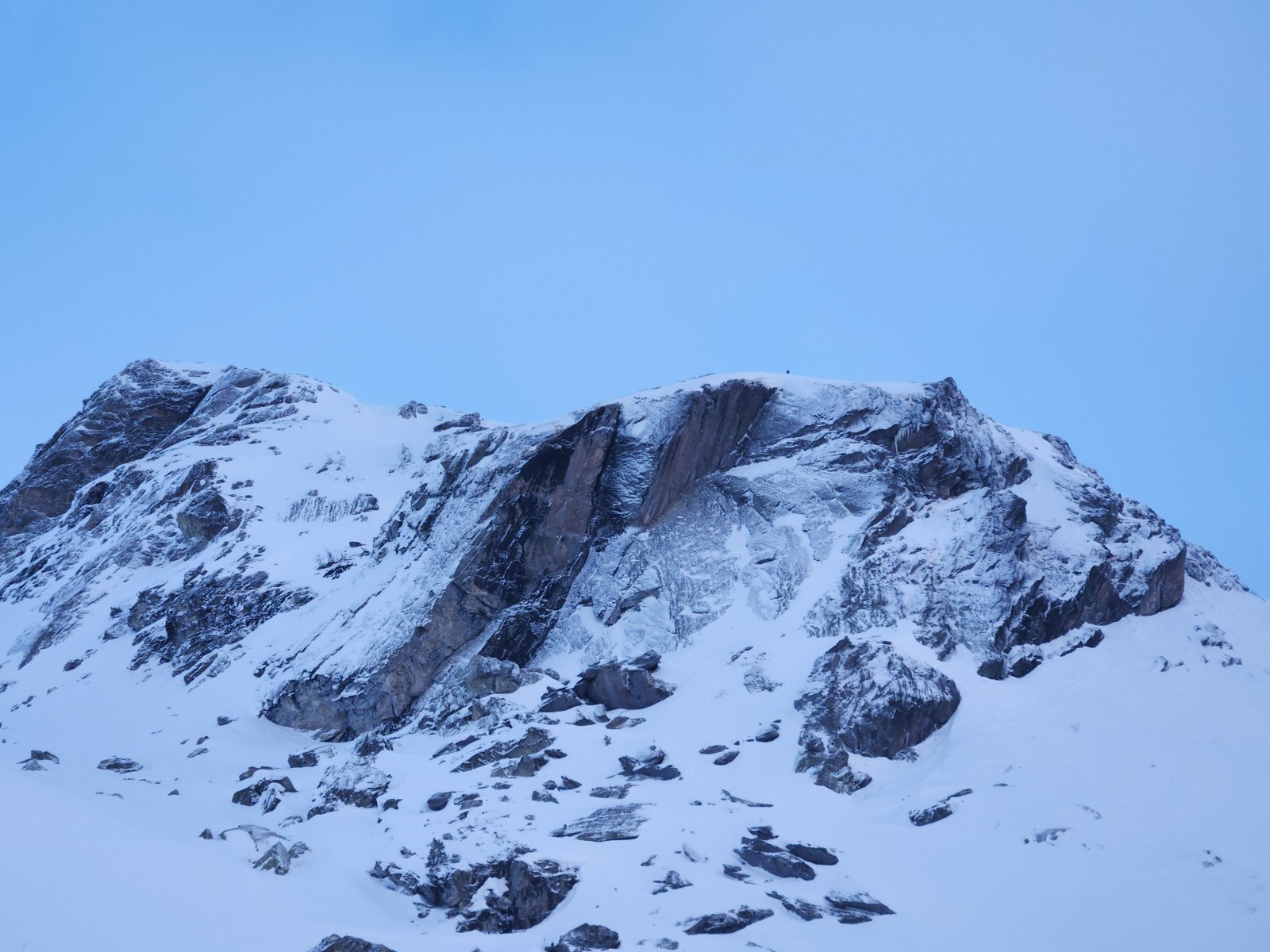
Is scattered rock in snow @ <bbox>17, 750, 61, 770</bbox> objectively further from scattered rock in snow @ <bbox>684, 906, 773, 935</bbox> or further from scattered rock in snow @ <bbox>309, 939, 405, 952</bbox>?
scattered rock in snow @ <bbox>684, 906, 773, 935</bbox>

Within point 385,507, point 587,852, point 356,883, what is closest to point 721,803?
point 587,852

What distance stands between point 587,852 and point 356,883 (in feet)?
15.5

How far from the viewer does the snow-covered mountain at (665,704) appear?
17.0m

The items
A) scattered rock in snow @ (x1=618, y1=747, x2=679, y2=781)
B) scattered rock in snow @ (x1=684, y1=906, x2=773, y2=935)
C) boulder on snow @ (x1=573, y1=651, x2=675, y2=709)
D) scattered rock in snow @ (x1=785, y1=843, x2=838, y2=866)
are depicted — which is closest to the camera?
scattered rock in snow @ (x1=684, y1=906, x2=773, y2=935)

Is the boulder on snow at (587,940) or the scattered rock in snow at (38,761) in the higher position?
the boulder on snow at (587,940)

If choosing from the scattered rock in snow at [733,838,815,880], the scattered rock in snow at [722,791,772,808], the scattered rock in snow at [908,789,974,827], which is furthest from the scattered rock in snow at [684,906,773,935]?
the scattered rock in snow at [908,789,974,827]

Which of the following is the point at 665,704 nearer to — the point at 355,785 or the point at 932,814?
the point at 355,785

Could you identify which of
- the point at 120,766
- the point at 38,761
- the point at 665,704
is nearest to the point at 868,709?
the point at 665,704

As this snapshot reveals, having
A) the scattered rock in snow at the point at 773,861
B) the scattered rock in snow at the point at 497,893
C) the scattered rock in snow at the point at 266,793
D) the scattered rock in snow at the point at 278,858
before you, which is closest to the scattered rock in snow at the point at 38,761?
the scattered rock in snow at the point at 266,793

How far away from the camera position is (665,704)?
28.0 metres

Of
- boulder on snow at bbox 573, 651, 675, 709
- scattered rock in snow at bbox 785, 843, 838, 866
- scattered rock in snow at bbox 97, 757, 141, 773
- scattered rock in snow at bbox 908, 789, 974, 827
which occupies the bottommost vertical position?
scattered rock in snow at bbox 97, 757, 141, 773

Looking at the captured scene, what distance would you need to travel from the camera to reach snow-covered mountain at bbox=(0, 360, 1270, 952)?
17.0 m

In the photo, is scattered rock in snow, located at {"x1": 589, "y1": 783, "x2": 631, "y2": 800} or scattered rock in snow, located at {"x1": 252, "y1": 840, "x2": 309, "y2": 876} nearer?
scattered rock in snow, located at {"x1": 252, "y1": 840, "x2": 309, "y2": 876}

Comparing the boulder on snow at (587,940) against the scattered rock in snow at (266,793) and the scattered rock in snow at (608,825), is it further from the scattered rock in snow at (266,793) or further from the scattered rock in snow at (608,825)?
the scattered rock in snow at (266,793)
